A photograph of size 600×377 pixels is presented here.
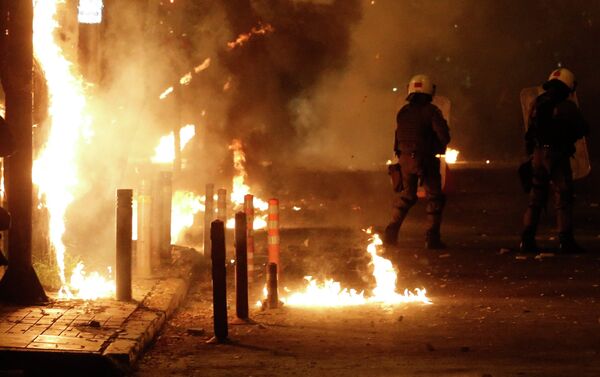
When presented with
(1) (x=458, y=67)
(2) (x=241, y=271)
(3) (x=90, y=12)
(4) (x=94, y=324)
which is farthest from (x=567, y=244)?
(1) (x=458, y=67)

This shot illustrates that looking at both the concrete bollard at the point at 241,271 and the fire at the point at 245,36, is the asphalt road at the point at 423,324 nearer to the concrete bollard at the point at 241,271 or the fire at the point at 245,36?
the concrete bollard at the point at 241,271

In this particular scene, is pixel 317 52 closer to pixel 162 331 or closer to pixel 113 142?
pixel 113 142

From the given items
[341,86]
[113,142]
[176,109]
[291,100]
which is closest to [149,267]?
[113,142]

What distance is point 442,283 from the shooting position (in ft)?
33.6

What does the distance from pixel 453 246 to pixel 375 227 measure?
10.4 ft

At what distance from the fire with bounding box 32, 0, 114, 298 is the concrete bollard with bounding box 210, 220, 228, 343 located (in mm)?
1915

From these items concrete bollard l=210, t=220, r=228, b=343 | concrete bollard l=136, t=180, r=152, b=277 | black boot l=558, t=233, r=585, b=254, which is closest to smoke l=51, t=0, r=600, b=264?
concrete bollard l=136, t=180, r=152, b=277

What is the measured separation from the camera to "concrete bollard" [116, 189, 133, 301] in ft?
27.0

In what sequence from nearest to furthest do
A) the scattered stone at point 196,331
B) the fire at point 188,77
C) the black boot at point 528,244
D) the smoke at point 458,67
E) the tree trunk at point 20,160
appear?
the scattered stone at point 196,331
the tree trunk at point 20,160
the black boot at point 528,244
the fire at point 188,77
the smoke at point 458,67

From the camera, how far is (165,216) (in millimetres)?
11508

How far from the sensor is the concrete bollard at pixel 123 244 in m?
8.23

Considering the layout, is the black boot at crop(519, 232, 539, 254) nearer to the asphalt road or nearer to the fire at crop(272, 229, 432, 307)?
the asphalt road

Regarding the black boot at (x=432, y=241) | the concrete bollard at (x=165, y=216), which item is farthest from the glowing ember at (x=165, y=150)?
the concrete bollard at (x=165, y=216)

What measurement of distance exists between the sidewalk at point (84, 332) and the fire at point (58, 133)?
30.3 inches
